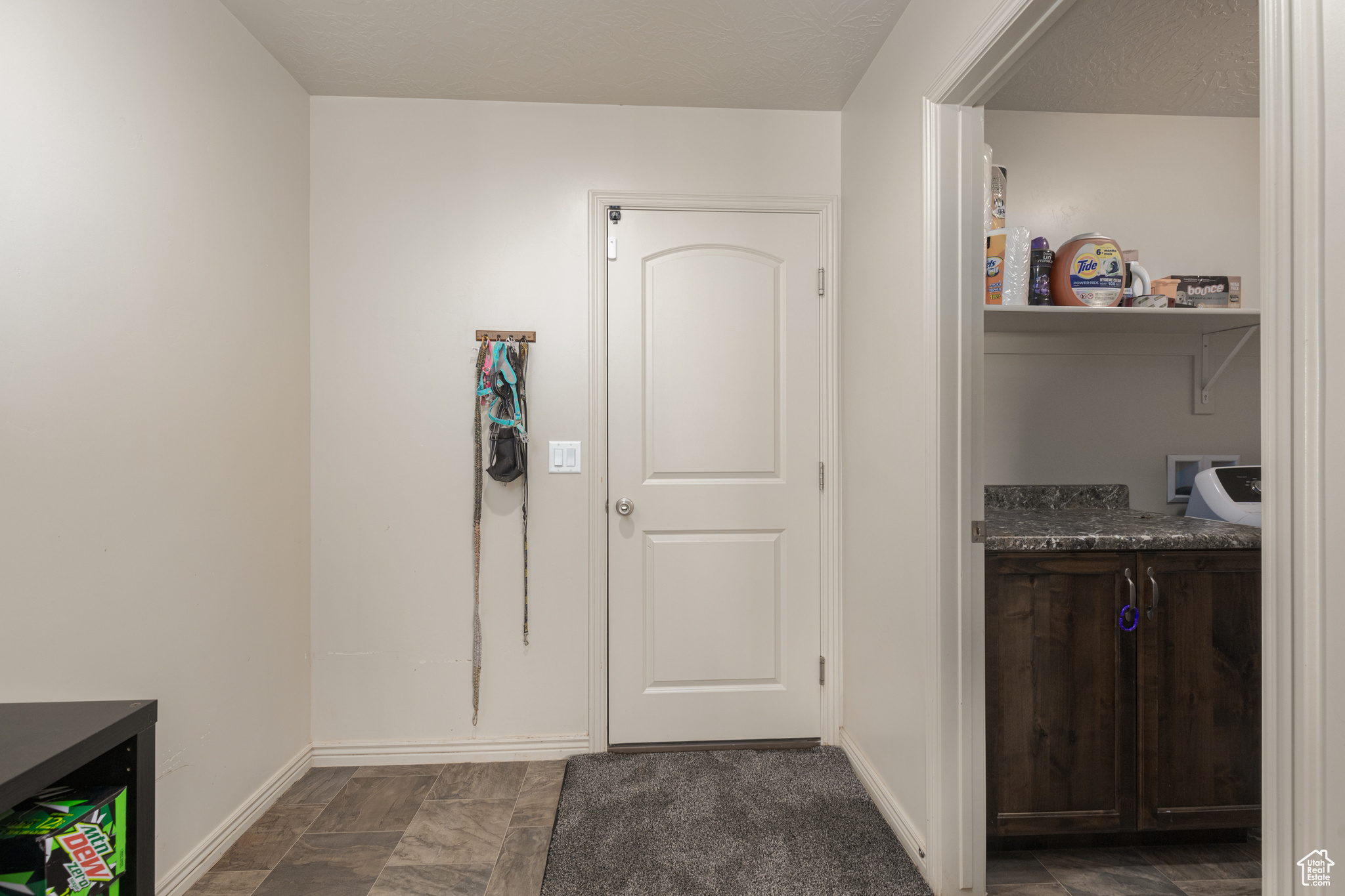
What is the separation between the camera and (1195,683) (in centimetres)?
176

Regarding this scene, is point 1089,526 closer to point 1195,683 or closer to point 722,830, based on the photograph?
point 1195,683

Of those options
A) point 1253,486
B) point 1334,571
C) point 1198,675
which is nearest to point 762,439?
point 1198,675

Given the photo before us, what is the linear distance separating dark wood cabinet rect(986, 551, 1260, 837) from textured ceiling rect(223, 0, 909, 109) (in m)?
1.67

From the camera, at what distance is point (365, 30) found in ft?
6.51

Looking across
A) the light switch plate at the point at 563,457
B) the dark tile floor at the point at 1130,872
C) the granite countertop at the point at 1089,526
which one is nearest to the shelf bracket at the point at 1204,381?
the granite countertop at the point at 1089,526

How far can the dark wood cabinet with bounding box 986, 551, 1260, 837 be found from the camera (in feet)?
5.75

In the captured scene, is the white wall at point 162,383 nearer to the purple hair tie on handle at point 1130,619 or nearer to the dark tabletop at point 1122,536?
the dark tabletop at point 1122,536

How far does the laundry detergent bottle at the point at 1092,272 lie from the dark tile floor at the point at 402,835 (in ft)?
7.60

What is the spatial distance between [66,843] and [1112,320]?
2.89 m

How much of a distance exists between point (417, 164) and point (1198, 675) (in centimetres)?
296

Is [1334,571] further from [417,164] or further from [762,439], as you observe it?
[417,164]

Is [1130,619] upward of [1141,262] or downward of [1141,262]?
downward

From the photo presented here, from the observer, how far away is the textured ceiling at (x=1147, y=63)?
185 centimetres

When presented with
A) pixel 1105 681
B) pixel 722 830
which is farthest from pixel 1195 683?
pixel 722 830
